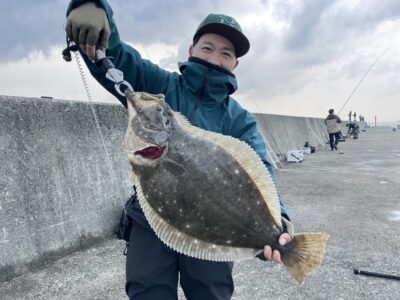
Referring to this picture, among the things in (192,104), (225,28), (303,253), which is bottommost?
(303,253)

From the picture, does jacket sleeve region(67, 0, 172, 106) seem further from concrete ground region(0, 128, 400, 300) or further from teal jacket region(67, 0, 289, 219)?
concrete ground region(0, 128, 400, 300)

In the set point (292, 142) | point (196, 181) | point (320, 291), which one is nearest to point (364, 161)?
point (292, 142)

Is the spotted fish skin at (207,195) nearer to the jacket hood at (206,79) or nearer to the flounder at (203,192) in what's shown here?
the flounder at (203,192)

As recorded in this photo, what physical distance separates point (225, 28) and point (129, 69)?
66 cm

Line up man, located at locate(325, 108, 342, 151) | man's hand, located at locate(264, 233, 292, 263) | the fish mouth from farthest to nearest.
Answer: man, located at locate(325, 108, 342, 151) → man's hand, located at locate(264, 233, 292, 263) → the fish mouth

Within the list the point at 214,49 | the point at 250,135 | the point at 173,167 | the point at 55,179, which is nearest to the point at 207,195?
the point at 173,167

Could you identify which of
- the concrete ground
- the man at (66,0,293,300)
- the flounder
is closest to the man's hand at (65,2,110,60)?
the man at (66,0,293,300)

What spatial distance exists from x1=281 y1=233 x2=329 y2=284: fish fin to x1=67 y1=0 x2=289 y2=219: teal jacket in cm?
51

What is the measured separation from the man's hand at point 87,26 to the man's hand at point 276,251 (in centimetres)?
134

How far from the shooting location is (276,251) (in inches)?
76.0

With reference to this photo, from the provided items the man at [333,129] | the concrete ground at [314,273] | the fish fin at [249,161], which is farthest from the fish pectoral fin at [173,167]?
the man at [333,129]

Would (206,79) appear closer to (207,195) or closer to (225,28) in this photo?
(225,28)

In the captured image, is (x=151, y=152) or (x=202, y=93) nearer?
(x=151, y=152)

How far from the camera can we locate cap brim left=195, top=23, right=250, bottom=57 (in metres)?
2.42
